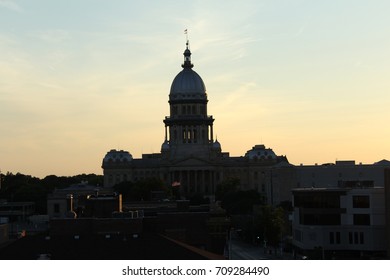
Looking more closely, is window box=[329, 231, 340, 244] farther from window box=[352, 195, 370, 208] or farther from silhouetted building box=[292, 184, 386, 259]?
window box=[352, 195, 370, 208]

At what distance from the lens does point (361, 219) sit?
5044 inches

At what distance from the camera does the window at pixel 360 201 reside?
12812cm

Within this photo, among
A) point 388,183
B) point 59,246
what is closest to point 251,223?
point 388,183

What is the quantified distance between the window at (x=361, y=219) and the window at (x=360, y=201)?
3.52 ft

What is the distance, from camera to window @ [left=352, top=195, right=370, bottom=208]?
128 meters

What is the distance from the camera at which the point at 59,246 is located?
245ft

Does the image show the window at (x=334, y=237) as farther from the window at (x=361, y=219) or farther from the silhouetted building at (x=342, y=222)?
the window at (x=361, y=219)

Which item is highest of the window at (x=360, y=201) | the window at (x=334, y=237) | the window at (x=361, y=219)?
the window at (x=360, y=201)

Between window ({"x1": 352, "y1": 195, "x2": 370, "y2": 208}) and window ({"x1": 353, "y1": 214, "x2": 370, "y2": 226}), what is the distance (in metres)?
1.07

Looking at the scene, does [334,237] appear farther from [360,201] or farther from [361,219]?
[360,201]

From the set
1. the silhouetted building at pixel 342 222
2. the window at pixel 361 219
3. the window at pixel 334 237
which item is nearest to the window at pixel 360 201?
the silhouetted building at pixel 342 222

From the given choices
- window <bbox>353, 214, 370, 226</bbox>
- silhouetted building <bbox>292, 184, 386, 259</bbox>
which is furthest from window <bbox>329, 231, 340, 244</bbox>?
window <bbox>353, 214, 370, 226</bbox>
